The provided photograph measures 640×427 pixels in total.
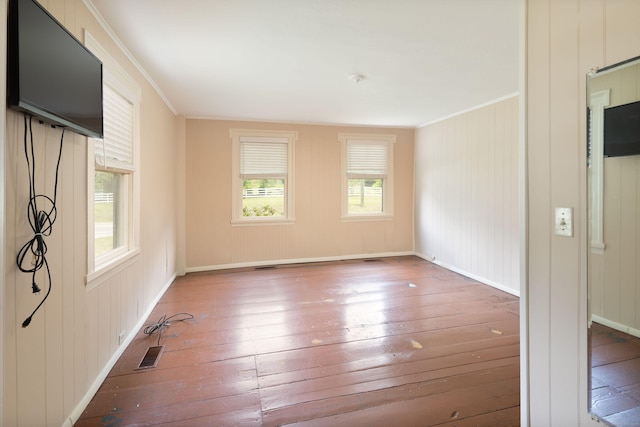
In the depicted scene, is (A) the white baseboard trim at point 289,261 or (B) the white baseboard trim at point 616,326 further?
(A) the white baseboard trim at point 289,261

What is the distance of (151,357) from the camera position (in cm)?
242

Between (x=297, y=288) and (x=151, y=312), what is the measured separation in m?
1.78

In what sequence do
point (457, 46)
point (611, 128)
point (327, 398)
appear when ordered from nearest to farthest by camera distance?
point (611, 128)
point (327, 398)
point (457, 46)

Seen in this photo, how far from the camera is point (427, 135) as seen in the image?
5.64 m

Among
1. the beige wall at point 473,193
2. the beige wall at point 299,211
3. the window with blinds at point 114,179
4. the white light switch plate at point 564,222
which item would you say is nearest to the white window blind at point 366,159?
the beige wall at point 299,211

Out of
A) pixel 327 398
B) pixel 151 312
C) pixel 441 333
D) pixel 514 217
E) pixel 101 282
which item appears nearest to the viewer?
pixel 327 398

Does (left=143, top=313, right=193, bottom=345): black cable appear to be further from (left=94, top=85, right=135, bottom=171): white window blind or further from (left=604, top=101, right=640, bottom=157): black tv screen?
(left=604, top=101, right=640, bottom=157): black tv screen

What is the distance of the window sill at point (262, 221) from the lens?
5201 mm

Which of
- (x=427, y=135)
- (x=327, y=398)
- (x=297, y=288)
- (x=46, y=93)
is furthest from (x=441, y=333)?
(x=427, y=135)

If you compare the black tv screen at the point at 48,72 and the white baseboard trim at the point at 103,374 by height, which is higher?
the black tv screen at the point at 48,72

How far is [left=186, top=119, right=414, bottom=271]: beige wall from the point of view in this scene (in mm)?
5020

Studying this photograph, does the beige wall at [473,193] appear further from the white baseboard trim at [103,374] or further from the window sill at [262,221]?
the white baseboard trim at [103,374]

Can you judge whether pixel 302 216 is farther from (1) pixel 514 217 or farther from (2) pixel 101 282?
(2) pixel 101 282

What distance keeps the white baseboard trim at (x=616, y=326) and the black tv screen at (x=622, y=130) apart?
25.7 inches
